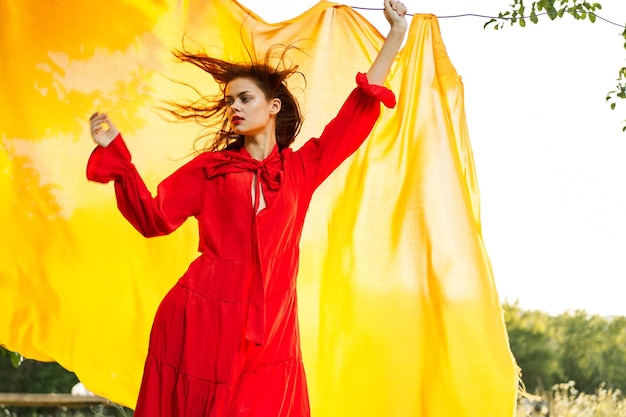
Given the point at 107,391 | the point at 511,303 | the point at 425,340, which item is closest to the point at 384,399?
the point at 425,340

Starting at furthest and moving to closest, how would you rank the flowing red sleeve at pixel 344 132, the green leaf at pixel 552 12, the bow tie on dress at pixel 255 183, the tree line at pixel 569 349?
the tree line at pixel 569 349
the green leaf at pixel 552 12
the flowing red sleeve at pixel 344 132
the bow tie on dress at pixel 255 183

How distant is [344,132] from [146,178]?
1.02m

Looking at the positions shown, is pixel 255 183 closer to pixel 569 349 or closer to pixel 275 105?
pixel 275 105

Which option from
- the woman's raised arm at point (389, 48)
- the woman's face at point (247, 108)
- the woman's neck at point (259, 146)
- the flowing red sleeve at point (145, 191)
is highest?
the woman's raised arm at point (389, 48)

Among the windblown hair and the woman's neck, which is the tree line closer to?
the windblown hair

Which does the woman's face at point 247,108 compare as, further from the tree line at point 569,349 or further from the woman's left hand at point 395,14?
the tree line at point 569,349

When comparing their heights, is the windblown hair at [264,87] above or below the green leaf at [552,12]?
below

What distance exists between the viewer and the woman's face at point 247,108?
2.78 metres

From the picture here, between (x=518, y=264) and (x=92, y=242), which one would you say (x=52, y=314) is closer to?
(x=92, y=242)

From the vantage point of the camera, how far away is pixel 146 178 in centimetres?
353

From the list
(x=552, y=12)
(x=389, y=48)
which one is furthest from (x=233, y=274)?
(x=552, y=12)

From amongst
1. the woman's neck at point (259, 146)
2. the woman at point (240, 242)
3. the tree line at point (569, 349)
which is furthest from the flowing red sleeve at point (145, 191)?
the tree line at point (569, 349)

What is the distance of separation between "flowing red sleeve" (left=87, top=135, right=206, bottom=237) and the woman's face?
6.9 inches

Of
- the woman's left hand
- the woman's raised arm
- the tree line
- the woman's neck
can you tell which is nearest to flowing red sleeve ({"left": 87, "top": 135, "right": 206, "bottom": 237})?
the woman's neck
